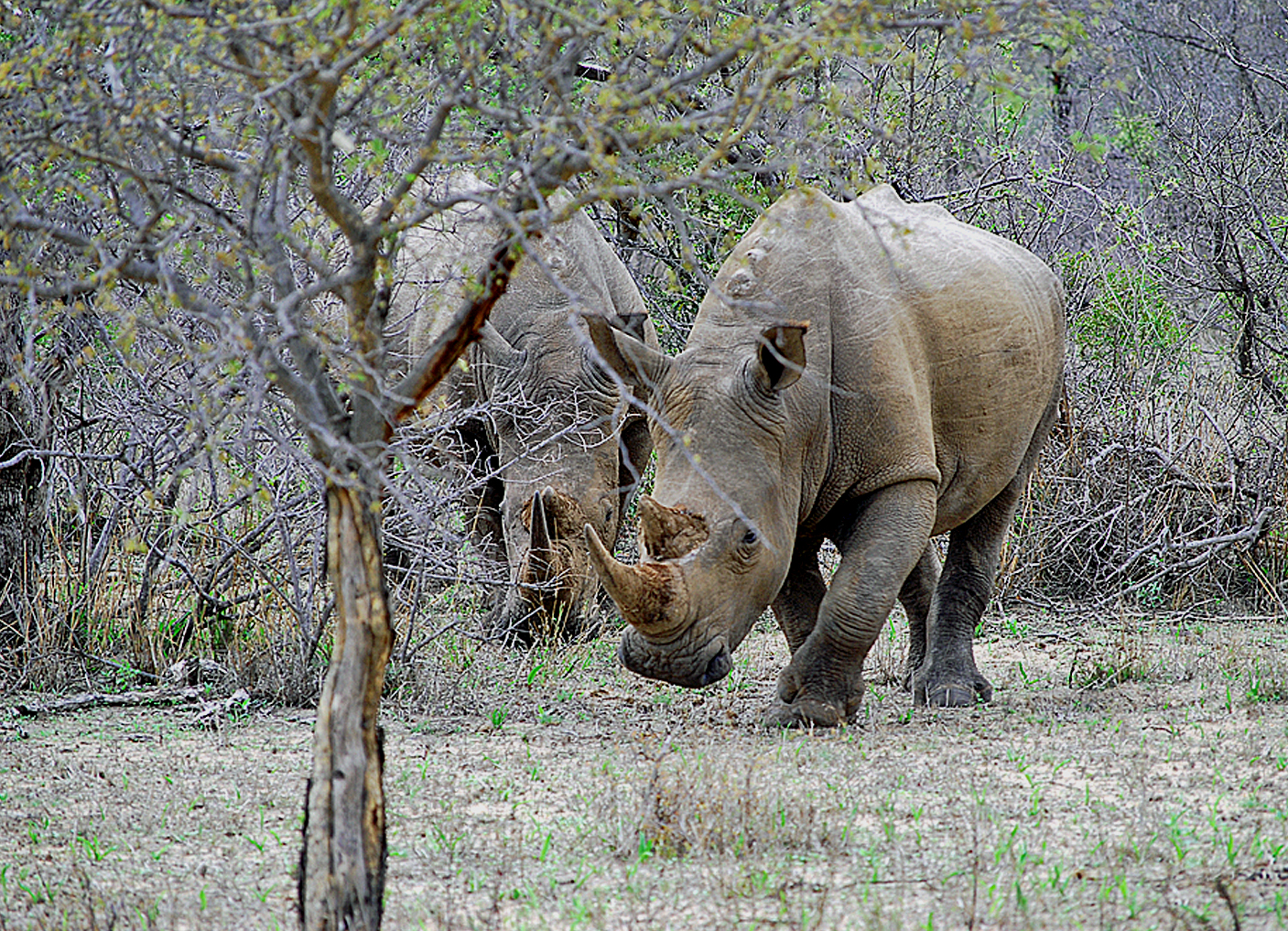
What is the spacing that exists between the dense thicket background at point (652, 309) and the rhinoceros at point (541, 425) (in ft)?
1.21

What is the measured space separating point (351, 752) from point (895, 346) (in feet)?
11.5

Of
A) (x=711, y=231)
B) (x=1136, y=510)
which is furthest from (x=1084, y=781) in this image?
(x=711, y=231)

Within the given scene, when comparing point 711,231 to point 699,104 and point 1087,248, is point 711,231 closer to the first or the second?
point 699,104

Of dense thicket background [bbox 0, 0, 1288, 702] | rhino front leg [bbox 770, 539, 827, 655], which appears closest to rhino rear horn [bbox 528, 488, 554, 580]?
dense thicket background [bbox 0, 0, 1288, 702]

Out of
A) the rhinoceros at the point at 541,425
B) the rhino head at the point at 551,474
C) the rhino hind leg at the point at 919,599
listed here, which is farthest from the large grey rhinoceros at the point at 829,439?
the rhino head at the point at 551,474

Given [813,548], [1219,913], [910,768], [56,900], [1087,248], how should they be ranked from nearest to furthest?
[1219,913] < [56,900] < [910,768] < [813,548] < [1087,248]

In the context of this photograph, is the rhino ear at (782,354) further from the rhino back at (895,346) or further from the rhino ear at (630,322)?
the rhino ear at (630,322)

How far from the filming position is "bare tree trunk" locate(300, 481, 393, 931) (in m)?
3.63

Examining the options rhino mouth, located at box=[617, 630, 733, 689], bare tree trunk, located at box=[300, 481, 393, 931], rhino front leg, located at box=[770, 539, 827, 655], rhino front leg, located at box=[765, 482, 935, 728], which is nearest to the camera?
bare tree trunk, located at box=[300, 481, 393, 931]

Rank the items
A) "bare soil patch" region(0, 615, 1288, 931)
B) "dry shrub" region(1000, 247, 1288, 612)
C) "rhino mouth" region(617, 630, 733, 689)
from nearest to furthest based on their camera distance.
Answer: "bare soil patch" region(0, 615, 1288, 931), "rhino mouth" region(617, 630, 733, 689), "dry shrub" region(1000, 247, 1288, 612)

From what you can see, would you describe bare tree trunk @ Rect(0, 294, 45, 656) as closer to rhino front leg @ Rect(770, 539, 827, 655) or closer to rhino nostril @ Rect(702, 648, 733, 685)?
rhino nostril @ Rect(702, 648, 733, 685)

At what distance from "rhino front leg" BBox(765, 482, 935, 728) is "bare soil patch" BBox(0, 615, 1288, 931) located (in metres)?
0.18

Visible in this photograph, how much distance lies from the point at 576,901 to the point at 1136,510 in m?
6.47

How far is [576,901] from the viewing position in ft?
13.4
